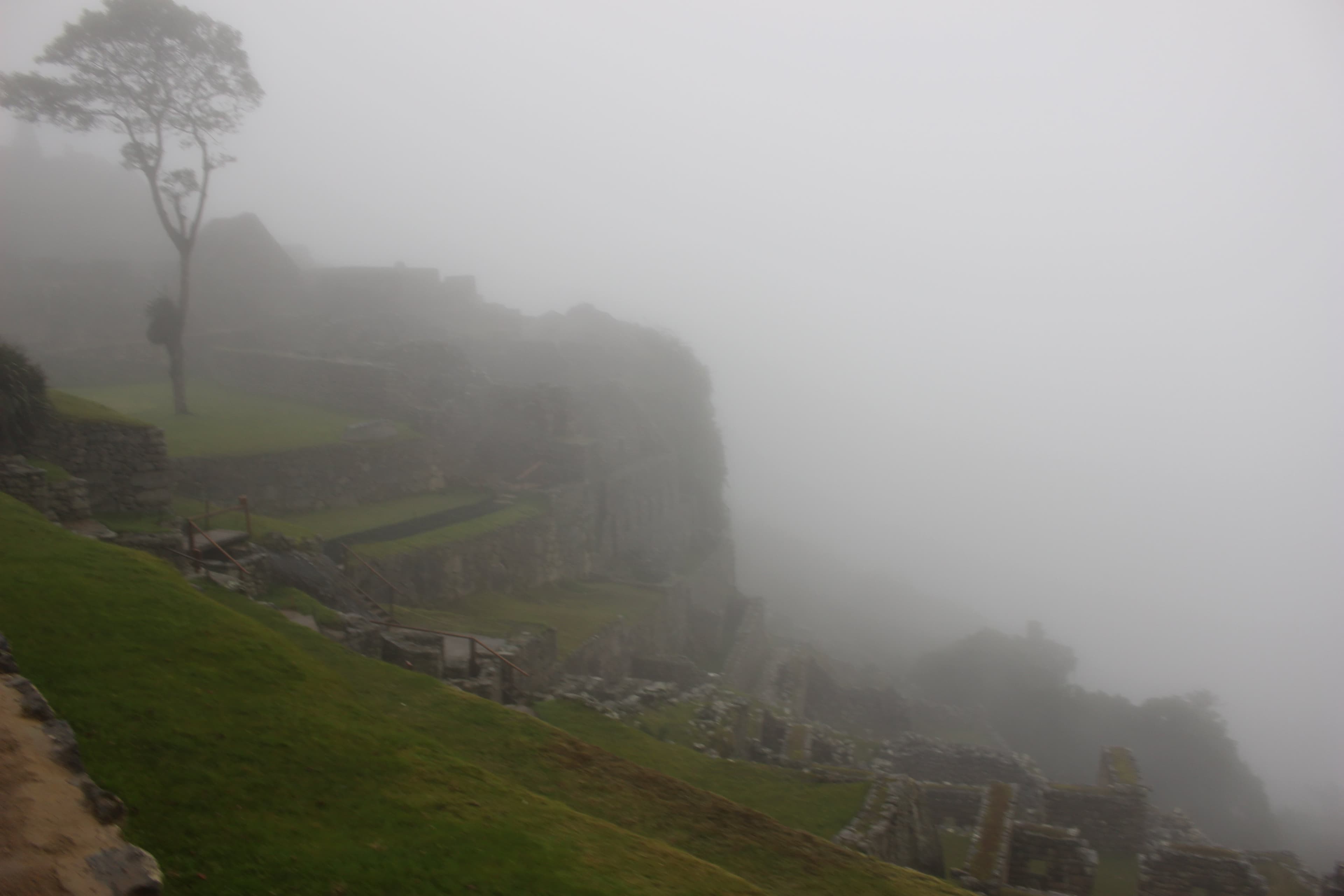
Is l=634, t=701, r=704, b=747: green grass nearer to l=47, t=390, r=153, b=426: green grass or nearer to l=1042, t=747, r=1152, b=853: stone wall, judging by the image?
l=1042, t=747, r=1152, b=853: stone wall

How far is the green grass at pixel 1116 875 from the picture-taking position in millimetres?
18438

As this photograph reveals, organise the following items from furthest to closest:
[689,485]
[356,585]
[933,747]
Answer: [689,485] < [933,747] < [356,585]

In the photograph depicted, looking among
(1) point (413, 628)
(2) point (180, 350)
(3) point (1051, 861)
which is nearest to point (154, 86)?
(2) point (180, 350)

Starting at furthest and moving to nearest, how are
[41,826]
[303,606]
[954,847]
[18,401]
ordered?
1. [954,847]
2. [18,401]
3. [303,606]
4. [41,826]

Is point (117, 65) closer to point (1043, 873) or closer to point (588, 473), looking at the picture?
point (588, 473)

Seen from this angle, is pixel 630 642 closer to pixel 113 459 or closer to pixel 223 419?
pixel 223 419

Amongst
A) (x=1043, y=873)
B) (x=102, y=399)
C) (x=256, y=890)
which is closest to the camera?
(x=256, y=890)

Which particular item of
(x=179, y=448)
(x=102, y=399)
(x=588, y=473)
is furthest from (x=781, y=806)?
(x=102, y=399)

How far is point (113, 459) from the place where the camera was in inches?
674

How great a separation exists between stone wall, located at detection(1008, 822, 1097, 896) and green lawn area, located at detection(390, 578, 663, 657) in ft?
38.5

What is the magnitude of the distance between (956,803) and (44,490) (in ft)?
68.2

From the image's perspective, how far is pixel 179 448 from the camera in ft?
78.0

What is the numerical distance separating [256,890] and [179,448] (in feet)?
70.5

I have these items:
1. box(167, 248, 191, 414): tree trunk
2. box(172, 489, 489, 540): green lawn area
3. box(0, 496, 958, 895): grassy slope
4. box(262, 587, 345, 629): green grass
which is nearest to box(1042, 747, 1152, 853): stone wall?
box(0, 496, 958, 895): grassy slope
